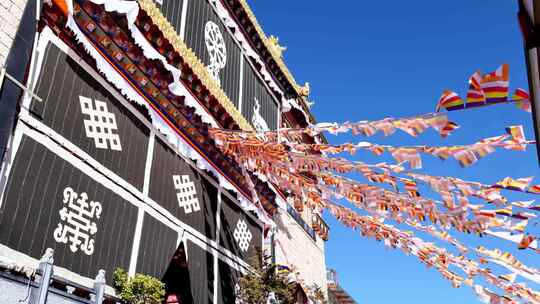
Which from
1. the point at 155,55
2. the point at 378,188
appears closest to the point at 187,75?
the point at 155,55

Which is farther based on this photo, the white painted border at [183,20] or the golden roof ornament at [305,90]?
the golden roof ornament at [305,90]

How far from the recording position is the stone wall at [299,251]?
44.9 feet

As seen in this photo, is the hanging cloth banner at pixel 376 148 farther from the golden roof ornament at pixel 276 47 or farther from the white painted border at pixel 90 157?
the golden roof ornament at pixel 276 47

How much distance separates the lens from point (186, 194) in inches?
360

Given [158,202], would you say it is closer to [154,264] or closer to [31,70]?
[154,264]

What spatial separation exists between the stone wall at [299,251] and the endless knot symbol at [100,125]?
282 inches

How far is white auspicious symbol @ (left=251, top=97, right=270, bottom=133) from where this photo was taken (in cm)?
1345

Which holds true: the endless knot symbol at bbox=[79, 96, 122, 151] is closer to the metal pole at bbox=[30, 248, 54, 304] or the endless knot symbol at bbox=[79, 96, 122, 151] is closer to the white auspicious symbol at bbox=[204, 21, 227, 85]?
the metal pole at bbox=[30, 248, 54, 304]

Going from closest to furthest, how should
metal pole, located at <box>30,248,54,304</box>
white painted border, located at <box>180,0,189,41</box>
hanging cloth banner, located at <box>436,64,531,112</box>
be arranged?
hanging cloth banner, located at <box>436,64,531,112</box> → metal pole, located at <box>30,248,54,304</box> → white painted border, located at <box>180,0,189,41</box>

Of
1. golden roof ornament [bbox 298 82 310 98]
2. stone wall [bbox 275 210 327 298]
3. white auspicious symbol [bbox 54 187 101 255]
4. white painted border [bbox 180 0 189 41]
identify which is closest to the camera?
white auspicious symbol [bbox 54 187 101 255]

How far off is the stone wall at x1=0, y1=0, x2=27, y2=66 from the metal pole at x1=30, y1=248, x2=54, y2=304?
234 centimetres

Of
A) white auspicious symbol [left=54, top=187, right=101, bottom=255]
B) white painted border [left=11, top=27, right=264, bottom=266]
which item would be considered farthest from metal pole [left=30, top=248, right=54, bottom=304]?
white painted border [left=11, top=27, right=264, bottom=266]

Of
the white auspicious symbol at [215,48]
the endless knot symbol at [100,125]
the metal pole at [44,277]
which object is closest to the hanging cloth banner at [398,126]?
the endless knot symbol at [100,125]

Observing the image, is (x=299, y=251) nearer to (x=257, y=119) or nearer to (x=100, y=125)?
(x=257, y=119)
